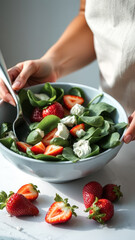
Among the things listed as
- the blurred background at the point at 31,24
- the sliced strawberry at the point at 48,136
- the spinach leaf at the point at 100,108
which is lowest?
the blurred background at the point at 31,24

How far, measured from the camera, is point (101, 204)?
0.86 meters

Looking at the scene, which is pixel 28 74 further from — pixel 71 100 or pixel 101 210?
pixel 101 210

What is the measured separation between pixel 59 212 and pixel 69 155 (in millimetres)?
144

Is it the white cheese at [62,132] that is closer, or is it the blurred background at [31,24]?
the white cheese at [62,132]

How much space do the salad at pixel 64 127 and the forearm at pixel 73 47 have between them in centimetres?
27

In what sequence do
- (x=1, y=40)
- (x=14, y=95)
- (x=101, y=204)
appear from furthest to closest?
(x=1, y=40), (x=14, y=95), (x=101, y=204)

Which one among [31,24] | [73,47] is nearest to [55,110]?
[73,47]

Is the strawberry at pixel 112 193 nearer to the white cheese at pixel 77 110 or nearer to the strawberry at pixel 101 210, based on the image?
the strawberry at pixel 101 210

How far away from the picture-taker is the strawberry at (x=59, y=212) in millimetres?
851

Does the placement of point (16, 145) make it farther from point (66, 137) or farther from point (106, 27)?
point (106, 27)

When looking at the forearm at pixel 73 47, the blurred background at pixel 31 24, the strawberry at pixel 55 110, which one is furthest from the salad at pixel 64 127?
the blurred background at pixel 31 24

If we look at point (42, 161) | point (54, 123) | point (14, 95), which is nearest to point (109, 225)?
point (42, 161)

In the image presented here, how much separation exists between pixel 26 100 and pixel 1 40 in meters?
1.41

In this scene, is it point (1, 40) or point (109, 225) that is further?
point (1, 40)
